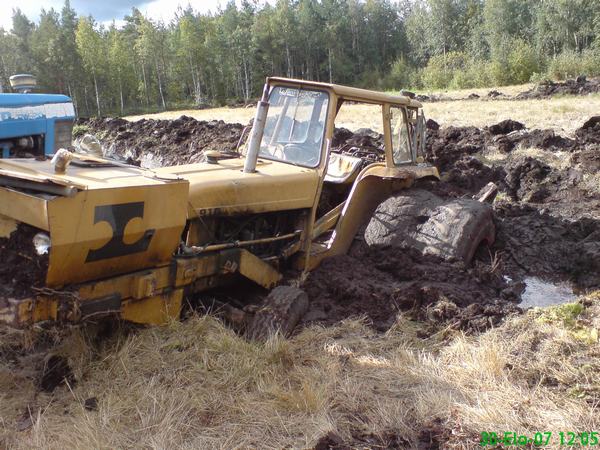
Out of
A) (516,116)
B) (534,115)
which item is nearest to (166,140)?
(516,116)

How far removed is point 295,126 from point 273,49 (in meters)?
61.1

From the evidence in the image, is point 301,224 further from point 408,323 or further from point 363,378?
point 363,378

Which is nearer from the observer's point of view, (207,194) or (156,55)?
(207,194)

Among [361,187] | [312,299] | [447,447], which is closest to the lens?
[447,447]

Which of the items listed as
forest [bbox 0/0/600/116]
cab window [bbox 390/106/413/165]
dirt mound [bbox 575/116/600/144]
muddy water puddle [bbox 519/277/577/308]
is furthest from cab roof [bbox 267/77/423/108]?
forest [bbox 0/0/600/116]

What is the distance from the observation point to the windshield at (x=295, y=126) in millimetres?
5258

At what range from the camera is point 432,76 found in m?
52.5

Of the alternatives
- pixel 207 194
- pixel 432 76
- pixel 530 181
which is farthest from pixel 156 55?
pixel 207 194

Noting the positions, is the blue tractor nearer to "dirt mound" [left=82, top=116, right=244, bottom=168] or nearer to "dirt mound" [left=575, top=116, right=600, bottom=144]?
"dirt mound" [left=82, top=116, right=244, bottom=168]

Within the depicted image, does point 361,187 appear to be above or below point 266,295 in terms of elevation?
above

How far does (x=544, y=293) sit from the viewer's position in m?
5.81

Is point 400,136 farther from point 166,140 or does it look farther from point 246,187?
point 166,140

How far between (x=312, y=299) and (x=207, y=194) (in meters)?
1.36

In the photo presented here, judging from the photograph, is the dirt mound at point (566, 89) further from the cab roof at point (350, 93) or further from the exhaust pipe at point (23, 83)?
the exhaust pipe at point (23, 83)
